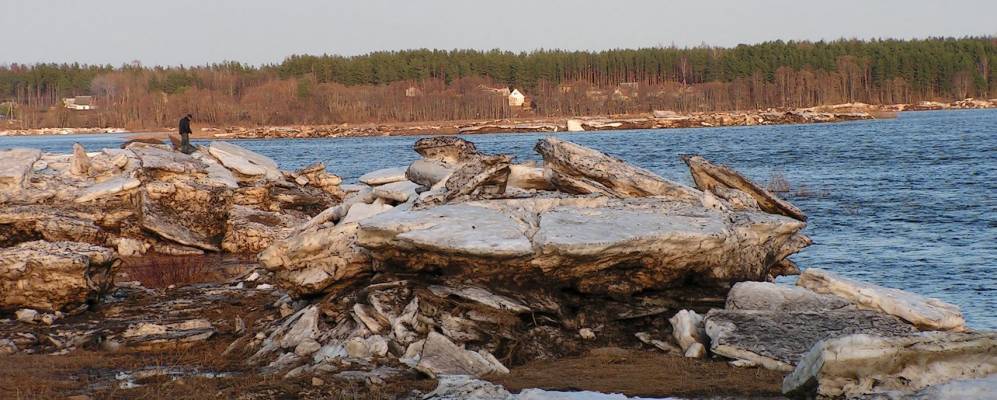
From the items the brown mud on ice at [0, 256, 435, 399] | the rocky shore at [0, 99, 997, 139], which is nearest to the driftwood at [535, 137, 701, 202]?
the brown mud on ice at [0, 256, 435, 399]

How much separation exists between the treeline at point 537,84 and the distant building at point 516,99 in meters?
1.90

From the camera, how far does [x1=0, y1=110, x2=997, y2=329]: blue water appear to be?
1862 centimetres

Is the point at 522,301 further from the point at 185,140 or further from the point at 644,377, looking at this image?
the point at 185,140

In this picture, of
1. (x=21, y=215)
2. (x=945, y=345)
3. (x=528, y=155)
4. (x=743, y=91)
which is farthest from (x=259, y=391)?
(x=743, y=91)

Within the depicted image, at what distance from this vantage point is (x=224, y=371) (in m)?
10.8

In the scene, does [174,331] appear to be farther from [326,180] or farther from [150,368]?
[326,180]

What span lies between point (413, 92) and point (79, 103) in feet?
160

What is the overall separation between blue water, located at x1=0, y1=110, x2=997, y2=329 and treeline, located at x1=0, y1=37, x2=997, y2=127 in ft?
225

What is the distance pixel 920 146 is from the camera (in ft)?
178

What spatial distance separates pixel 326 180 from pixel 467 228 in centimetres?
1442

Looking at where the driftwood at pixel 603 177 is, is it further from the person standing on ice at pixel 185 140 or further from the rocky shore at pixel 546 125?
the rocky shore at pixel 546 125

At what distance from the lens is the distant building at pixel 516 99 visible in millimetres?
138875

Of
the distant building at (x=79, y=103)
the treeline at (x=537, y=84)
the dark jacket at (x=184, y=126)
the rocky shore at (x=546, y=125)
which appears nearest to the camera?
the dark jacket at (x=184, y=126)

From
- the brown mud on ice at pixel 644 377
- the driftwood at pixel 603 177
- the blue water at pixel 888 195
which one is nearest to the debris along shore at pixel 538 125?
the blue water at pixel 888 195
